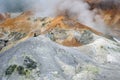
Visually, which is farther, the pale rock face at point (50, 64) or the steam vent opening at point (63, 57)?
the steam vent opening at point (63, 57)

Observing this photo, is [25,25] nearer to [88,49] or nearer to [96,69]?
[88,49]

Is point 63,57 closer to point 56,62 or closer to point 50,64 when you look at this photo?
point 56,62

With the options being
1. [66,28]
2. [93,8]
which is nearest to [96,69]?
[66,28]

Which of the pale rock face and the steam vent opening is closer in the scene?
the pale rock face

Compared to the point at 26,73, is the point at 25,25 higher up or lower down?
higher up

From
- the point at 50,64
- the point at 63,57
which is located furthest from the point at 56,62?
the point at 63,57

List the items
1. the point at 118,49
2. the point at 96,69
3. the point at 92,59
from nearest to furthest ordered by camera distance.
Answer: the point at 96,69 < the point at 92,59 < the point at 118,49

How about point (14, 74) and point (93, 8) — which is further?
point (93, 8)

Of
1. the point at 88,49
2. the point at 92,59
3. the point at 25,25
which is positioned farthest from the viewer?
the point at 25,25
